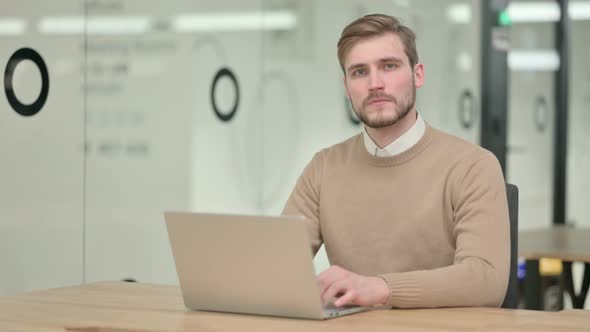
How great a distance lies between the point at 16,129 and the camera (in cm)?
375

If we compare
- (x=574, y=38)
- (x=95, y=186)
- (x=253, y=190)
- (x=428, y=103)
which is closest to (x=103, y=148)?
(x=95, y=186)

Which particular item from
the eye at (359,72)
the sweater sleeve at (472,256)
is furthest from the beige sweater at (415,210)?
the eye at (359,72)

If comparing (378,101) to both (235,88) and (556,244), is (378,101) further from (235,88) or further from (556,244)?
(556,244)

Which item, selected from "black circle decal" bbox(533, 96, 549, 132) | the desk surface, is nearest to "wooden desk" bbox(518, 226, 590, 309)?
the desk surface

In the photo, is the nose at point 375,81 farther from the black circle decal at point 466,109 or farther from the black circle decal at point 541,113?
the black circle decal at point 541,113

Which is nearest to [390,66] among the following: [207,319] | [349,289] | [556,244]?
[349,289]

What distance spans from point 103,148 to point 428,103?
10.3 feet

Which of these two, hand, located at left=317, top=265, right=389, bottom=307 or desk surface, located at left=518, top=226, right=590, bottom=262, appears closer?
hand, located at left=317, top=265, right=389, bottom=307

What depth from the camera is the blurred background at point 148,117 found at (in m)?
3.80

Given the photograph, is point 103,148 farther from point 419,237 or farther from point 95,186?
point 419,237

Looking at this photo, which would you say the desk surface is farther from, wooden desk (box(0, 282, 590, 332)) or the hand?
the hand

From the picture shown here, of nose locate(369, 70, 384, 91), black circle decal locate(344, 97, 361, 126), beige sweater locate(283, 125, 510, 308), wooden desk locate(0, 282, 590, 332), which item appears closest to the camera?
wooden desk locate(0, 282, 590, 332)

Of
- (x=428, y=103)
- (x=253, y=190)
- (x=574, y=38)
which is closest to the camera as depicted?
(x=253, y=190)

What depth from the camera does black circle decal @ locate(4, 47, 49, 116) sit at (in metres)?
3.71
